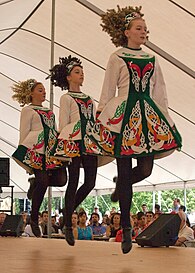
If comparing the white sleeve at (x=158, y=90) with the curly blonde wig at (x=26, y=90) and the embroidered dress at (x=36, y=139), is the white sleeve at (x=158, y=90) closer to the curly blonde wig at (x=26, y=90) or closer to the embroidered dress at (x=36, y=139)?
the embroidered dress at (x=36, y=139)

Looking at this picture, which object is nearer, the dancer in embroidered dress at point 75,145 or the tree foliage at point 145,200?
the dancer in embroidered dress at point 75,145

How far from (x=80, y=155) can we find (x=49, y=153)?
647mm

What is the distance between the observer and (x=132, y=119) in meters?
3.06

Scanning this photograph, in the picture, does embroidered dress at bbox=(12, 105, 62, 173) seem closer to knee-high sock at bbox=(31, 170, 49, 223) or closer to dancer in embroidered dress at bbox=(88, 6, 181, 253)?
knee-high sock at bbox=(31, 170, 49, 223)

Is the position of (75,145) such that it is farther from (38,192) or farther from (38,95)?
(38,95)

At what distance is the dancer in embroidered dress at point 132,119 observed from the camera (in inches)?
119

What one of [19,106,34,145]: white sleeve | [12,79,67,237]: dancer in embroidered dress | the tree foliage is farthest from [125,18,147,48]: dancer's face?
the tree foliage

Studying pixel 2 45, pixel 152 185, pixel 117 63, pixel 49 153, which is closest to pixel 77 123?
pixel 49 153

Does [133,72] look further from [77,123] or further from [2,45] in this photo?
[2,45]

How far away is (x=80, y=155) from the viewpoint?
3840mm

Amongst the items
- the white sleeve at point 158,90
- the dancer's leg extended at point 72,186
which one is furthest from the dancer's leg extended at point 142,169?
the dancer's leg extended at point 72,186

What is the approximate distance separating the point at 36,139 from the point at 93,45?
4.46 m

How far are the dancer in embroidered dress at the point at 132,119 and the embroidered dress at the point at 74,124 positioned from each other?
2.03 ft

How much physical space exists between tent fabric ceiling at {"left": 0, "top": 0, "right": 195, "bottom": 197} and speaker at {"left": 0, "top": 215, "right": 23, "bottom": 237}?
322 cm
